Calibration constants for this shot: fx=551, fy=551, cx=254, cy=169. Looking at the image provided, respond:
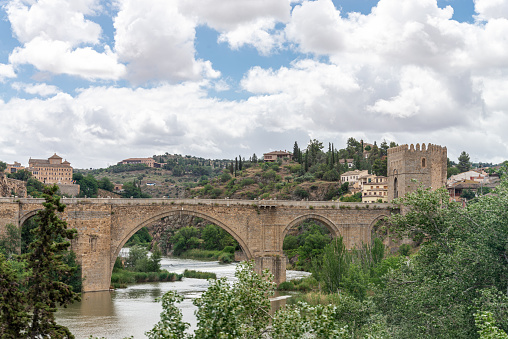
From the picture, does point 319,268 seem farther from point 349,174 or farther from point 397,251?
point 349,174

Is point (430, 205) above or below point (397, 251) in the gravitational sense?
above

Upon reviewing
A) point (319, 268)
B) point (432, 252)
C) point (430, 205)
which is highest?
point (430, 205)

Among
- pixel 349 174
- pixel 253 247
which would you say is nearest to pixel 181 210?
pixel 253 247

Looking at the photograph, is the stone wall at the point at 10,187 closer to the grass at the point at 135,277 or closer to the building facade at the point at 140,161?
the grass at the point at 135,277

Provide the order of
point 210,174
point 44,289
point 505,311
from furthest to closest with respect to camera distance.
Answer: point 210,174
point 44,289
point 505,311

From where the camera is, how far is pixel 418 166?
1331 inches

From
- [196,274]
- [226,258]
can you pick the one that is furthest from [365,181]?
[196,274]

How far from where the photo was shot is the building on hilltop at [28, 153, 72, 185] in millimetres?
98062

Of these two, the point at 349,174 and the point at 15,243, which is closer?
the point at 15,243

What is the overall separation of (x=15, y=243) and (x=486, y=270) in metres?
25.1

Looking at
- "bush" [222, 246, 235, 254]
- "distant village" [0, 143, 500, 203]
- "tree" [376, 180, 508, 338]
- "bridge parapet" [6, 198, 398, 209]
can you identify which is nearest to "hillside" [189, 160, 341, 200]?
"distant village" [0, 143, 500, 203]

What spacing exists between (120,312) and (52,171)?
80.6m

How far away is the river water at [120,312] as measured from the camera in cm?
2164

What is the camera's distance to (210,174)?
154000 millimetres
